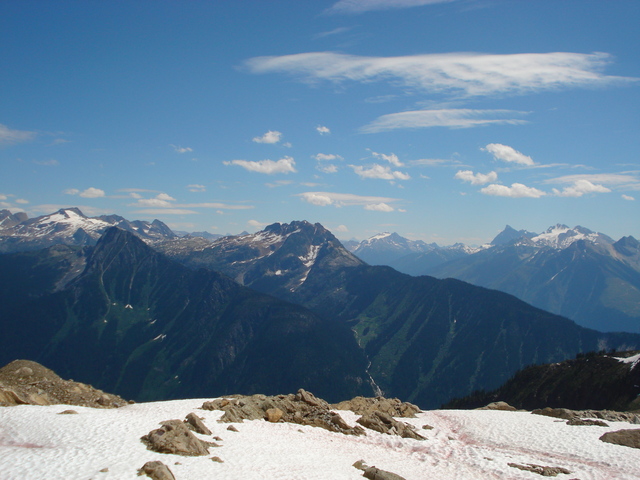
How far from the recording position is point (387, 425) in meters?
43.7

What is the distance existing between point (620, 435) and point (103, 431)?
46.5 meters

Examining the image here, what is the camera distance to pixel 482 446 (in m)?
39.5

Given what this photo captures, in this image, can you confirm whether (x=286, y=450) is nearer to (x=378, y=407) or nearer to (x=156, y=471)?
(x=156, y=471)

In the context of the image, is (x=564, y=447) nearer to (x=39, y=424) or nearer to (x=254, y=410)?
(x=254, y=410)

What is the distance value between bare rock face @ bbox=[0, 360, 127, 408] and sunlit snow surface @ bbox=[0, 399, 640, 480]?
3.40 metres

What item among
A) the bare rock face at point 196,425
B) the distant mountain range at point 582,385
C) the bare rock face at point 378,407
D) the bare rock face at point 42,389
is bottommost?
the distant mountain range at point 582,385

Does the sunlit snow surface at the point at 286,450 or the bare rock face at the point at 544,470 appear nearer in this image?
the sunlit snow surface at the point at 286,450

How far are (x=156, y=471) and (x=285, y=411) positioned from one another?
70.1 feet

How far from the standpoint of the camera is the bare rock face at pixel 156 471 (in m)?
23.4

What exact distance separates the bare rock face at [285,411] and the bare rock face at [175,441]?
8.21 metres

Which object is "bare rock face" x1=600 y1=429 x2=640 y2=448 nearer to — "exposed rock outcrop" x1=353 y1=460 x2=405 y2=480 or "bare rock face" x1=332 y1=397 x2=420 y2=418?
"bare rock face" x1=332 y1=397 x2=420 y2=418

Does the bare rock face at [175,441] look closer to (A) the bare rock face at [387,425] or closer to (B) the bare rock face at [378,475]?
(B) the bare rock face at [378,475]

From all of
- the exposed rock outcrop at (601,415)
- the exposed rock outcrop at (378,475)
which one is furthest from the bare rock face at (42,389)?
the exposed rock outcrop at (601,415)

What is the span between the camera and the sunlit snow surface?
25.5 m
